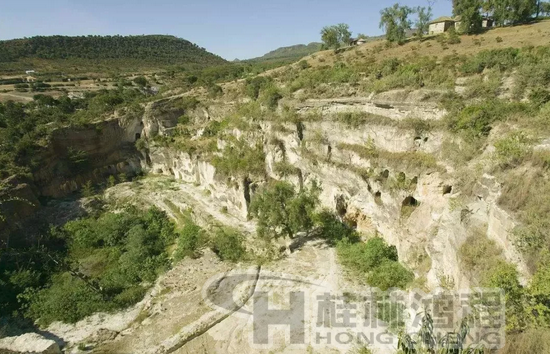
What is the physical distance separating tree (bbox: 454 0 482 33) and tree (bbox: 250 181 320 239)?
3075 centimetres

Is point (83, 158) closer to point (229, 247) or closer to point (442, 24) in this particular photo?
point (229, 247)

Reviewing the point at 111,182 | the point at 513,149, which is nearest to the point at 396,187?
the point at 513,149

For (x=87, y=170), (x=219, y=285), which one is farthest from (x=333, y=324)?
(x=87, y=170)

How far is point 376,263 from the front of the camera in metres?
16.8

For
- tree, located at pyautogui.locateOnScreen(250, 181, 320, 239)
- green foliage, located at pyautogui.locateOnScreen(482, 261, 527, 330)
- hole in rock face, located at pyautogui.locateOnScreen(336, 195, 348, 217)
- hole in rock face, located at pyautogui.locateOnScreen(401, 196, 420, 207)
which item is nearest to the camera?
green foliage, located at pyautogui.locateOnScreen(482, 261, 527, 330)

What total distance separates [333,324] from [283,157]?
44.8 feet

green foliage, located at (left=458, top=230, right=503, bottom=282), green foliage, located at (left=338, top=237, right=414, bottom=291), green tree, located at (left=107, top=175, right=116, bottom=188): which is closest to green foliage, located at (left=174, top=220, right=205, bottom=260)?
green foliage, located at (left=338, top=237, right=414, bottom=291)

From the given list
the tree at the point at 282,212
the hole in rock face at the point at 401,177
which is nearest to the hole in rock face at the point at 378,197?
the hole in rock face at the point at 401,177

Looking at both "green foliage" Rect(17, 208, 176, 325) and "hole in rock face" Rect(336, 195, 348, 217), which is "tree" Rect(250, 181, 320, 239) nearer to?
"hole in rock face" Rect(336, 195, 348, 217)

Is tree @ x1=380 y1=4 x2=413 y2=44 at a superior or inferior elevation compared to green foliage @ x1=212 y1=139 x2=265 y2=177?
superior

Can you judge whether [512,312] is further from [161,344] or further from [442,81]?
[442,81]

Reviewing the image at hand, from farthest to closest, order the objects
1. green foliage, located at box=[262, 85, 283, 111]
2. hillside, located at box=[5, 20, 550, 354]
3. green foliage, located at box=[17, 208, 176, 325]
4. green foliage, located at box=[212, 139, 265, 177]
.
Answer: green foliage, located at box=[262, 85, 283, 111] < green foliage, located at box=[212, 139, 265, 177] < green foliage, located at box=[17, 208, 176, 325] < hillside, located at box=[5, 20, 550, 354]

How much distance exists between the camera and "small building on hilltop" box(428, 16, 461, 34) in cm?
4116

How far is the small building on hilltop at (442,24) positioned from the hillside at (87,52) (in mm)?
77840
